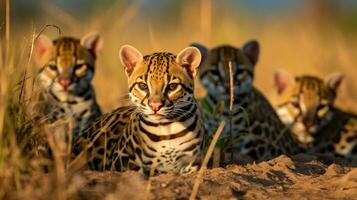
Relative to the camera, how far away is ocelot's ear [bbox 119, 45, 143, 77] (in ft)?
27.8

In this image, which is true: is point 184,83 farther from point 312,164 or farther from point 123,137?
point 312,164

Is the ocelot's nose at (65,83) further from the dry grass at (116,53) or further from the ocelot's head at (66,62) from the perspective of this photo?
the dry grass at (116,53)

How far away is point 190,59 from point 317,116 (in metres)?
5.17

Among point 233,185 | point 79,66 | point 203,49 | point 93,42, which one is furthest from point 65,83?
point 233,185

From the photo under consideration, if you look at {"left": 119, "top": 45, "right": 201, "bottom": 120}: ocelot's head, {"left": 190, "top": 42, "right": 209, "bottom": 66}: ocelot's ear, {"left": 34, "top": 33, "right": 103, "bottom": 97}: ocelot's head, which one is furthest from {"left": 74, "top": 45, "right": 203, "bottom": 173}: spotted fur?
{"left": 34, "top": 33, "right": 103, "bottom": 97}: ocelot's head

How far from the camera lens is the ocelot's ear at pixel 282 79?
13461mm

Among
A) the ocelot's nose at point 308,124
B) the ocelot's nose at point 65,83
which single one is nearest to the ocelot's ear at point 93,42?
the ocelot's nose at point 65,83

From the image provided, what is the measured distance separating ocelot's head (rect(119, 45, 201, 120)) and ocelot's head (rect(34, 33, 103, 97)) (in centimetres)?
323

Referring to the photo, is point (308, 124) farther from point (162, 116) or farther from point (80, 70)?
point (162, 116)

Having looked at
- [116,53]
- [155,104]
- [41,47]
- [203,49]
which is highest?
[116,53]

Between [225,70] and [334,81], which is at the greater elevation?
[225,70]

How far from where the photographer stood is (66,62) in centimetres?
1170

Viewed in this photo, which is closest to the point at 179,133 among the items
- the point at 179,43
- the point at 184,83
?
the point at 184,83

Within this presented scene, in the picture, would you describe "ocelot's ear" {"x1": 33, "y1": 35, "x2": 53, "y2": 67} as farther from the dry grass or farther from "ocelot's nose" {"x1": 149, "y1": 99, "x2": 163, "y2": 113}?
"ocelot's nose" {"x1": 149, "y1": 99, "x2": 163, "y2": 113}
